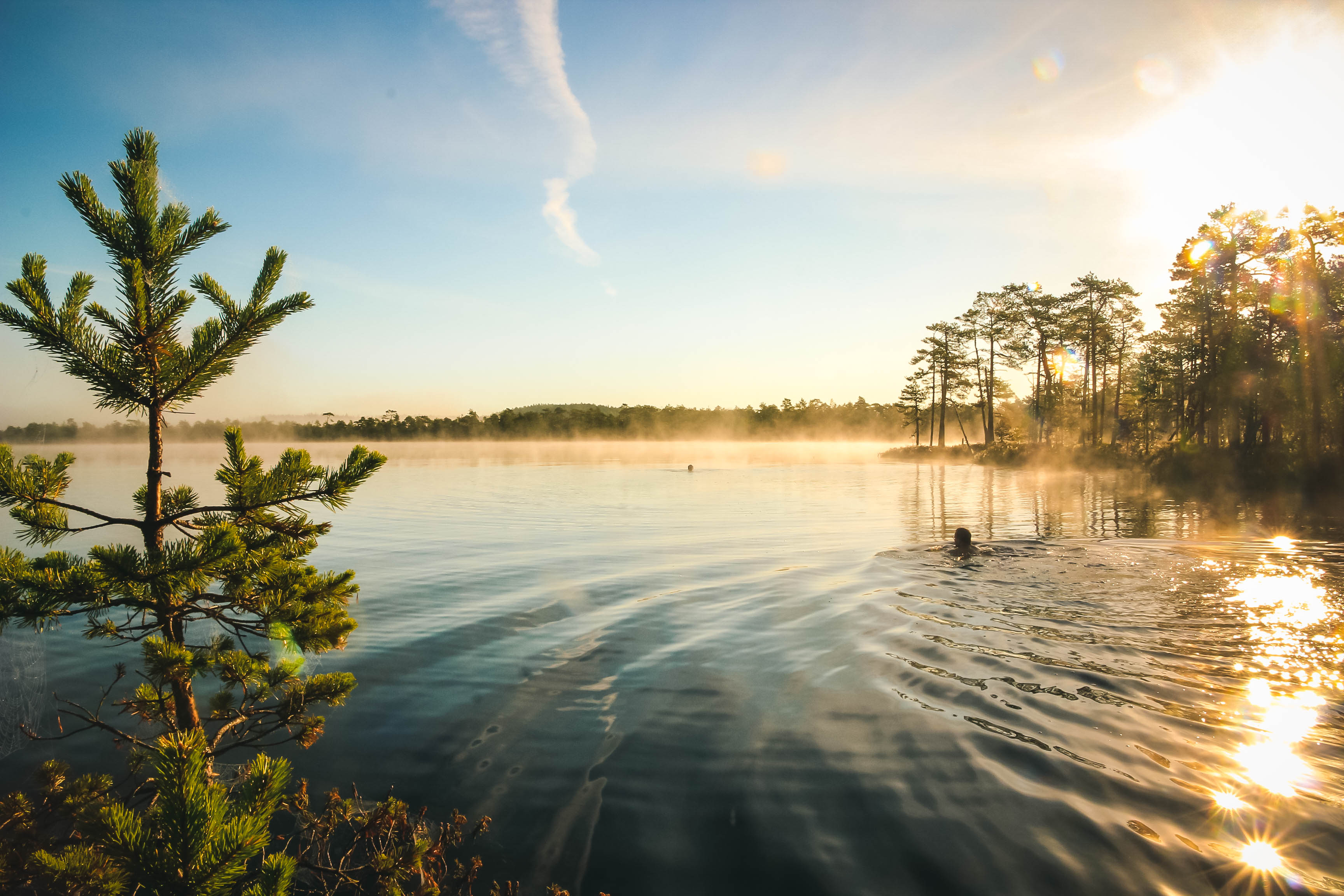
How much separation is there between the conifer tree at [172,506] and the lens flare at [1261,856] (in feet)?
17.0

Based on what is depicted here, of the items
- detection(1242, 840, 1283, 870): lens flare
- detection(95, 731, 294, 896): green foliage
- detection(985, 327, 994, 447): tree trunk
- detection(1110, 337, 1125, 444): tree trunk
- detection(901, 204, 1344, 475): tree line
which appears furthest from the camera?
detection(985, 327, 994, 447): tree trunk

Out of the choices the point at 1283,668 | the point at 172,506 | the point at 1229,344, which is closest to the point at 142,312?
the point at 172,506

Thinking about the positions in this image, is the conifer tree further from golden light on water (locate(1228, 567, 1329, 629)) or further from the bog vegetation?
golden light on water (locate(1228, 567, 1329, 629))

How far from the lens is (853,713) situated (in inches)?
226

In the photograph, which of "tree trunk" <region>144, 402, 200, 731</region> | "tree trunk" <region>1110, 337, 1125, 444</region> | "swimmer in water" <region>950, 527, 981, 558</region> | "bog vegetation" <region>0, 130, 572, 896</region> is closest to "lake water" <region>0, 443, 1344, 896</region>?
"swimmer in water" <region>950, 527, 981, 558</region>

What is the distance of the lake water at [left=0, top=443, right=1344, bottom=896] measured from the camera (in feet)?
12.3

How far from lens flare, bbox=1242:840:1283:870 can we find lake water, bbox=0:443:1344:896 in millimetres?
16

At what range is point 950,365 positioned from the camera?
265 feet

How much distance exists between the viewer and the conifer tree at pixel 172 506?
263cm

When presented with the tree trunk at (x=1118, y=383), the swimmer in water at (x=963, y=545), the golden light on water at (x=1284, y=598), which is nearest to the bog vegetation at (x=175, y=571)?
the golden light on water at (x=1284, y=598)

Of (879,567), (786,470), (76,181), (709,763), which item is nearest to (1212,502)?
(879,567)

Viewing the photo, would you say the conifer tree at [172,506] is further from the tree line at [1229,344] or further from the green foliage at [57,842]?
the tree line at [1229,344]

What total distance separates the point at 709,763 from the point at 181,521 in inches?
156

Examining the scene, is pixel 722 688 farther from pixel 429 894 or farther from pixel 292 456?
pixel 292 456
